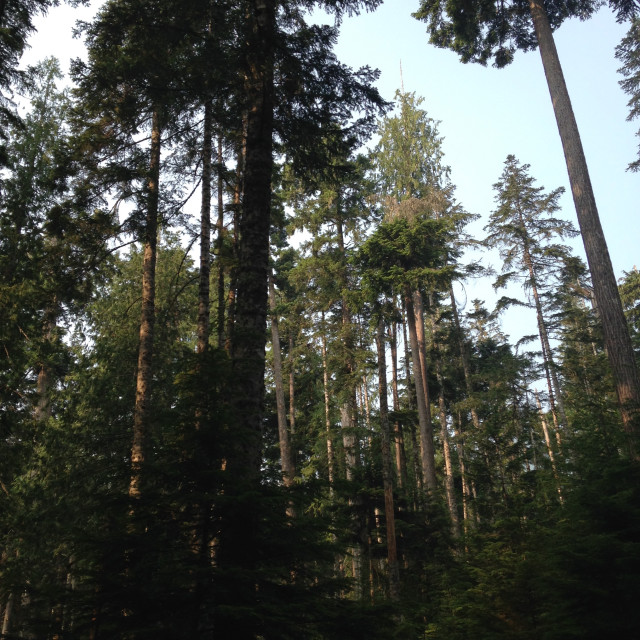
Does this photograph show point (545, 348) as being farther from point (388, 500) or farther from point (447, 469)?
point (388, 500)

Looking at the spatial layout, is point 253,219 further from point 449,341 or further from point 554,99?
point 449,341

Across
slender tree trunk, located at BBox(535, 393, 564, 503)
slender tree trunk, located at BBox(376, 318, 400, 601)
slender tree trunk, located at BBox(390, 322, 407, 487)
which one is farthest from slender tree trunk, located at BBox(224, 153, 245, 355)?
slender tree trunk, located at BBox(390, 322, 407, 487)

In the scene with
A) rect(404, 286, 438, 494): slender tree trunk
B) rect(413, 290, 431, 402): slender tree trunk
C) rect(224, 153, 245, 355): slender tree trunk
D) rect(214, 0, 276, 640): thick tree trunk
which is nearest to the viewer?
rect(214, 0, 276, 640): thick tree trunk

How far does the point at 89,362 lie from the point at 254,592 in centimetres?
1403

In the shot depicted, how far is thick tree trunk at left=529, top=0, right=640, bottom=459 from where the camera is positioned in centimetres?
867

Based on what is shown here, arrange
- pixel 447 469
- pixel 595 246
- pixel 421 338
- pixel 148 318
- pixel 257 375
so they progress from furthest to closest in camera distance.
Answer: pixel 447 469
pixel 421 338
pixel 148 318
pixel 595 246
pixel 257 375

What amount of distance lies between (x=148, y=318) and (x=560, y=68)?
1225 cm

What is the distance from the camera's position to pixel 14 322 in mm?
11594

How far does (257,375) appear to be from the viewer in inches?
231

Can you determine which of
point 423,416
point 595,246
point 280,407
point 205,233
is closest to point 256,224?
point 205,233

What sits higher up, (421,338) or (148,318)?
(421,338)

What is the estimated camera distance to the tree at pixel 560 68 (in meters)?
8.97

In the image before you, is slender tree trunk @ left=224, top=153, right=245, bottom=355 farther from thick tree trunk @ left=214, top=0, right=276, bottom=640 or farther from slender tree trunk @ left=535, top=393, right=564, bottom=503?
slender tree trunk @ left=535, top=393, right=564, bottom=503

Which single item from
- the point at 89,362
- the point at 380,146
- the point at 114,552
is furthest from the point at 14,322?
the point at 380,146
